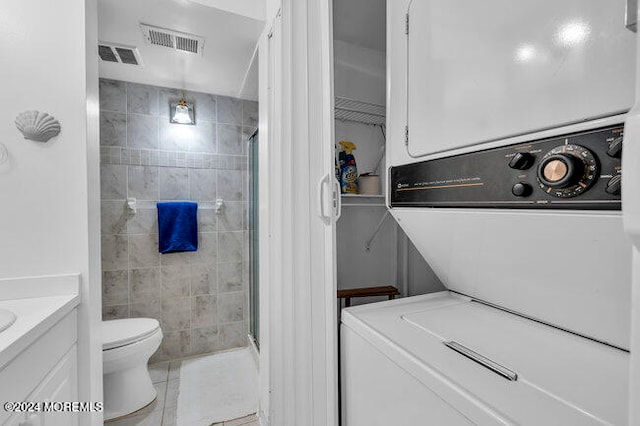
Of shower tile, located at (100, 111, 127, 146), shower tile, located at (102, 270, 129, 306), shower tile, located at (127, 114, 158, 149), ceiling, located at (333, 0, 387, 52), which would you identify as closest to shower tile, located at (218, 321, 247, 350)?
shower tile, located at (102, 270, 129, 306)

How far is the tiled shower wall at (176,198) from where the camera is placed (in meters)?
2.59

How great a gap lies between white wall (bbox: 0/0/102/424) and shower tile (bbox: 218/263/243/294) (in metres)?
1.44

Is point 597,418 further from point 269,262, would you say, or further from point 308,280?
point 269,262

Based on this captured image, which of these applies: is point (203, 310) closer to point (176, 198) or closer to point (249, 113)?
point (176, 198)

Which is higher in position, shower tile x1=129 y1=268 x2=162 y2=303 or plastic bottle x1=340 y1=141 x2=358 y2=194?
plastic bottle x1=340 y1=141 x2=358 y2=194

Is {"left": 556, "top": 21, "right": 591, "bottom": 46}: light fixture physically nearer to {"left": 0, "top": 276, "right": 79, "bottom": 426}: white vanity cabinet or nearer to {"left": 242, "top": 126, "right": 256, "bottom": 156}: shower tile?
{"left": 0, "top": 276, "right": 79, "bottom": 426}: white vanity cabinet

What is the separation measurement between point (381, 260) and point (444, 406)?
1.22m

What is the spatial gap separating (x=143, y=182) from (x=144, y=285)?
0.95 meters

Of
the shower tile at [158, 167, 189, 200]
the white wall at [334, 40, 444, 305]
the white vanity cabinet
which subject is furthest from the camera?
the shower tile at [158, 167, 189, 200]

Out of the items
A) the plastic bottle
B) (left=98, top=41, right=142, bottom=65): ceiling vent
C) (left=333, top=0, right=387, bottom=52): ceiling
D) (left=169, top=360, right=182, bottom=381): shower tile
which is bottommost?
(left=169, top=360, right=182, bottom=381): shower tile

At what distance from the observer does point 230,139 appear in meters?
2.98

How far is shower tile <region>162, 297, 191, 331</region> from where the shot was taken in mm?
2750

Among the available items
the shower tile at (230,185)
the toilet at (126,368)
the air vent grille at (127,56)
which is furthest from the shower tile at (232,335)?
the air vent grille at (127,56)

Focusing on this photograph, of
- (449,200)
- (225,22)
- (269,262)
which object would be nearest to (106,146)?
(225,22)
